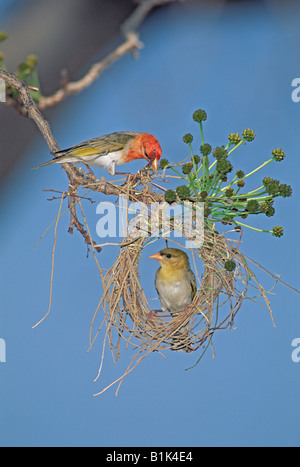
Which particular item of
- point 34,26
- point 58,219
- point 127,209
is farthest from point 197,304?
point 34,26

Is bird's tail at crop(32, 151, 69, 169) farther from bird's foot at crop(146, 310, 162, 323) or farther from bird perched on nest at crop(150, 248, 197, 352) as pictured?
bird's foot at crop(146, 310, 162, 323)

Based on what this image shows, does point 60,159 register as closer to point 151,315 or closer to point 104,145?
point 104,145

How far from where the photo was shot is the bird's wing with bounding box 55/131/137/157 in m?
2.22

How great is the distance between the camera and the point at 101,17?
221 centimetres

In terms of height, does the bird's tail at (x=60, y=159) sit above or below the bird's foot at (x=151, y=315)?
above

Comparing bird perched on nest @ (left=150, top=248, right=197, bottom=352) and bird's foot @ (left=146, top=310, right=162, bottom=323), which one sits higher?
bird perched on nest @ (left=150, top=248, right=197, bottom=352)

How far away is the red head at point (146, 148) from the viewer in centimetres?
225

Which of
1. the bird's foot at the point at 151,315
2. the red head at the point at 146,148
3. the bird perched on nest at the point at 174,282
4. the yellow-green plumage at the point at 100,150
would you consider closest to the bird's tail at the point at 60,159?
the yellow-green plumage at the point at 100,150

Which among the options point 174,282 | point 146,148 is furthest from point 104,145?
point 174,282

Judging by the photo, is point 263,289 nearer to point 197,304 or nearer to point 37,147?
point 197,304

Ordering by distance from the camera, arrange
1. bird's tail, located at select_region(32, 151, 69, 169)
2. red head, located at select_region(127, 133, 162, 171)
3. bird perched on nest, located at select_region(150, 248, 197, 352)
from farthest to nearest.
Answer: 1. bird perched on nest, located at select_region(150, 248, 197, 352)
2. red head, located at select_region(127, 133, 162, 171)
3. bird's tail, located at select_region(32, 151, 69, 169)

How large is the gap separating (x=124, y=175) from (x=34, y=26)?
0.65 metres

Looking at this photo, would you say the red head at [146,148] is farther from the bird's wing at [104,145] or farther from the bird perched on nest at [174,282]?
the bird perched on nest at [174,282]

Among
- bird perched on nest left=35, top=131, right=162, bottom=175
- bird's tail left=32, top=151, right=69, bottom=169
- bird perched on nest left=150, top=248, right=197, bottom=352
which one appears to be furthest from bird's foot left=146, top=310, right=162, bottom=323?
bird's tail left=32, top=151, right=69, bottom=169
